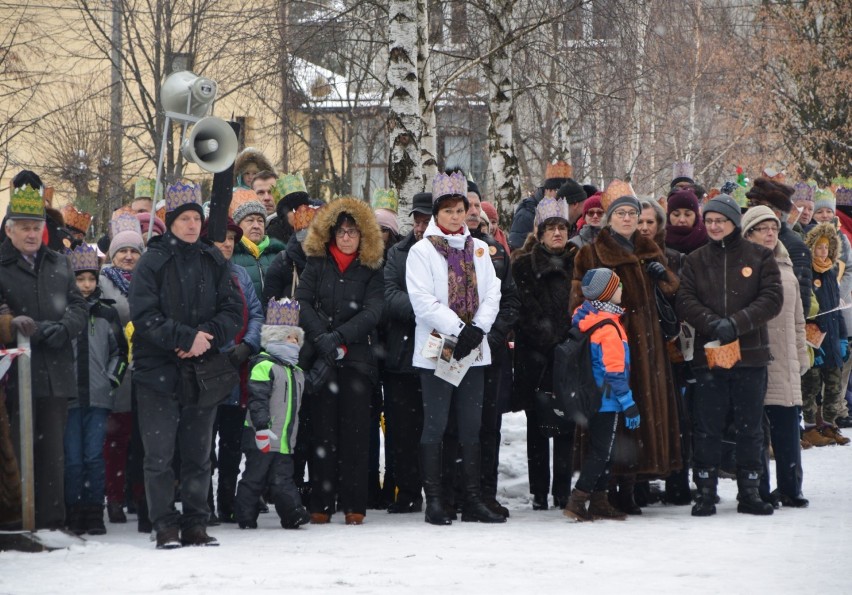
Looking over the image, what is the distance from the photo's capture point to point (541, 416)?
9461mm

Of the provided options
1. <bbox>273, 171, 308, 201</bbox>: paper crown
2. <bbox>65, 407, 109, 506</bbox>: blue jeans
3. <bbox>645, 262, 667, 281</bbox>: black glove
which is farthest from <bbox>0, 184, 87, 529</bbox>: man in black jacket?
<bbox>645, 262, 667, 281</bbox>: black glove

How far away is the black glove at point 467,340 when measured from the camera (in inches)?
340

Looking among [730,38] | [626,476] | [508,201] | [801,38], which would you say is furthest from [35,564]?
[730,38]

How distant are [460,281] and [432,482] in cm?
134

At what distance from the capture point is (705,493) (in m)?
9.09

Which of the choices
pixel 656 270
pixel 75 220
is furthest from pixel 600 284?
pixel 75 220

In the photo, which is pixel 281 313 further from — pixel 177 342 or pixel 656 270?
pixel 656 270

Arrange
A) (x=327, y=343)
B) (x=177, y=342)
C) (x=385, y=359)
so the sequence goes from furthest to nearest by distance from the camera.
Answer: (x=385, y=359)
(x=327, y=343)
(x=177, y=342)

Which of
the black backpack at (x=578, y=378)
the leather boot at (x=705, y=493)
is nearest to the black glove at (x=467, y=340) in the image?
the black backpack at (x=578, y=378)

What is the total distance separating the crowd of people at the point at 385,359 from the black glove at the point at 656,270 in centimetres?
2

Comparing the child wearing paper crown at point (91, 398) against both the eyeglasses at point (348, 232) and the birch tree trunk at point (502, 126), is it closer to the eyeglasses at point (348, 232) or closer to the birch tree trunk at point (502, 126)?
the eyeglasses at point (348, 232)

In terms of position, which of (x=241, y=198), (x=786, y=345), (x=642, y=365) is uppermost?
(x=241, y=198)

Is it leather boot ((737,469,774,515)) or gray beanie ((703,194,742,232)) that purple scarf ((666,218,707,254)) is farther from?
leather boot ((737,469,774,515))

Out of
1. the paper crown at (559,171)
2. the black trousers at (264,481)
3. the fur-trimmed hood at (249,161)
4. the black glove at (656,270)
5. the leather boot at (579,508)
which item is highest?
the fur-trimmed hood at (249,161)
